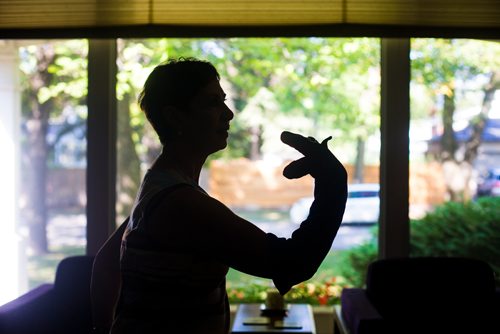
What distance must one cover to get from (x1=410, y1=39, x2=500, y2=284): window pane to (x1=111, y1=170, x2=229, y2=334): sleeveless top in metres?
2.84

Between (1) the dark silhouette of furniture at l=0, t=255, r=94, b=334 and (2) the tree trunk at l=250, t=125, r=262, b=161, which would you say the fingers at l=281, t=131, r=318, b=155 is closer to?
(1) the dark silhouette of furniture at l=0, t=255, r=94, b=334

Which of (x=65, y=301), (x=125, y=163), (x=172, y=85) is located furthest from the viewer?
(x=125, y=163)

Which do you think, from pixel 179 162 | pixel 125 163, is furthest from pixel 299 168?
pixel 125 163

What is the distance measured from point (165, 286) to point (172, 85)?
37 cm

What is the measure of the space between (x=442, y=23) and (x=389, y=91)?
0.48m

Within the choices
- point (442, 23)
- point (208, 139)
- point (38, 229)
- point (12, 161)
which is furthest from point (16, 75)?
point (208, 139)

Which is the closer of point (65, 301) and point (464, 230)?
point (65, 301)

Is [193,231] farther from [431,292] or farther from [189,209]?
[431,292]

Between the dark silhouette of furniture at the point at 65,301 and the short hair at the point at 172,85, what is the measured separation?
85.5 inches

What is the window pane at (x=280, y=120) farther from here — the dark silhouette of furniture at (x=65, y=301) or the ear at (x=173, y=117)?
the ear at (x=173, y=117)

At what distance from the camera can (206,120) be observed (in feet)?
3.95

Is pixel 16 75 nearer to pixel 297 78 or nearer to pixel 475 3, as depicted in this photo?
pixel 297 78

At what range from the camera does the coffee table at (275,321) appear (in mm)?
3018

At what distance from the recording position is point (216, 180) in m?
3.85
